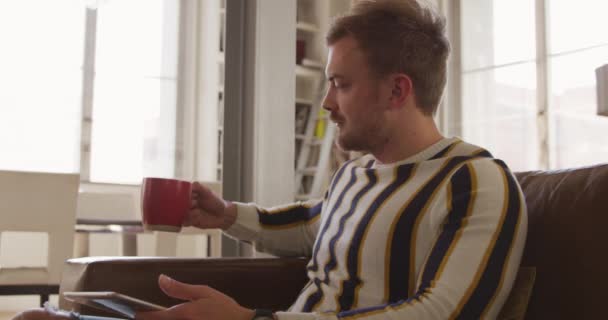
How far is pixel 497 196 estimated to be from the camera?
1095mm

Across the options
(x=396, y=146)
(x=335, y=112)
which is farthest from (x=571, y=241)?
(x=335, y=112)

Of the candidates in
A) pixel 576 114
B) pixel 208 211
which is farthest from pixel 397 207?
pixel 576 114

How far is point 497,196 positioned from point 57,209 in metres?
2.60

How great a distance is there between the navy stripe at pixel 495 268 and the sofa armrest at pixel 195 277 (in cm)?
60

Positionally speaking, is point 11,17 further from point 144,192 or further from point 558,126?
point 144,192

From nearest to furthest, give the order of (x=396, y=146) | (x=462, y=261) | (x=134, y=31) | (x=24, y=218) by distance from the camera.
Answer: (x=462, y=261)
(x=396, y=146)
(x=24, y=218)
(x=134, y=31)

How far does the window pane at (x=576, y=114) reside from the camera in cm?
446

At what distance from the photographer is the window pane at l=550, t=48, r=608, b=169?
175 inches

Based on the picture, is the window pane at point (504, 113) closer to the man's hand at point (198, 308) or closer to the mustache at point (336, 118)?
the mustache at point (336, 118)

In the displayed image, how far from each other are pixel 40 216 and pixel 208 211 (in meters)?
1.99

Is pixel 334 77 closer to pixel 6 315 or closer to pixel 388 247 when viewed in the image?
pixel 388 247

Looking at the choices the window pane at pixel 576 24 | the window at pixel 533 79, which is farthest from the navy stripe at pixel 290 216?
the window pane at pixel 576 24

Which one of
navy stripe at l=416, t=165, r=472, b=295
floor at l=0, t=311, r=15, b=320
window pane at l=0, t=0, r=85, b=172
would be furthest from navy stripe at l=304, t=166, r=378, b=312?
window pane at l=0, t=0, r=85, b=172

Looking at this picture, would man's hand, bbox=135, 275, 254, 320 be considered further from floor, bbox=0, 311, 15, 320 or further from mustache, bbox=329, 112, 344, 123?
floor, bbox=0, 311, 15, 320
